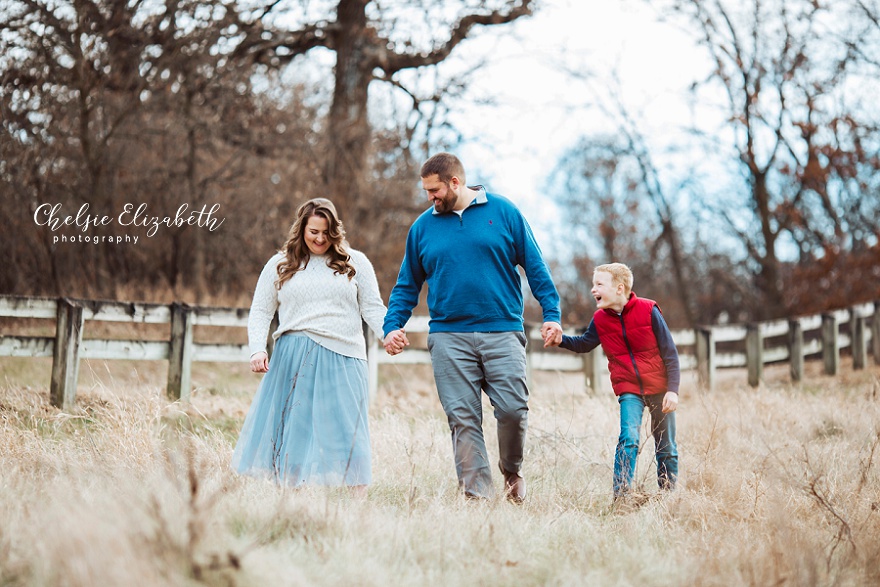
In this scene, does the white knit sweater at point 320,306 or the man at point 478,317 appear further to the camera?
the white knit sweater at point 320,306

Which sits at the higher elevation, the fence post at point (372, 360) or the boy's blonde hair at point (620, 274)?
the boy's blonde hair at point (620, 274)

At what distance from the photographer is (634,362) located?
496 cm

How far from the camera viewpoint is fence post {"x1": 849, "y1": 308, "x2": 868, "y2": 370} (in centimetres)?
1452

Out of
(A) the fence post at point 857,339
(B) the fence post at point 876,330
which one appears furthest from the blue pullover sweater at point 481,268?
(B) the fence post at point 876,330

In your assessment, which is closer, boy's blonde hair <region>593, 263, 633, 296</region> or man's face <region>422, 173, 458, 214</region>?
man's face <region>422, 173, 458, 214</region>

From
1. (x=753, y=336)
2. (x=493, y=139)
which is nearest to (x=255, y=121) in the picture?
(x=493, y=139)

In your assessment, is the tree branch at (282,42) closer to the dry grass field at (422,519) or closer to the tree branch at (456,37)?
the tree branch at (456,37)

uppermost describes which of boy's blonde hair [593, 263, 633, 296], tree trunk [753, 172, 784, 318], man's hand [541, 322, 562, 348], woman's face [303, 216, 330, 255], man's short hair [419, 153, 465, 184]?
tree trunk [753, 172, 784, 318]

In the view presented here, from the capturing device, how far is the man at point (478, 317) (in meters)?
4.73

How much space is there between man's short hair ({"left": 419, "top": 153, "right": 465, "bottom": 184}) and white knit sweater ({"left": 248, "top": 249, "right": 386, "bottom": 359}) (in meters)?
0.75

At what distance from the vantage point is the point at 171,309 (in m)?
8.60

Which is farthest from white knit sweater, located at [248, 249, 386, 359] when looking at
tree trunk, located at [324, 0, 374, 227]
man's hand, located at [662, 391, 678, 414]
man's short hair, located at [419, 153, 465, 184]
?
tree trunk, located at [324, 0, 374, 227]

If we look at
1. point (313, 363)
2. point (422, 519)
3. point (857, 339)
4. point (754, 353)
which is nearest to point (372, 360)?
point (313, 363)

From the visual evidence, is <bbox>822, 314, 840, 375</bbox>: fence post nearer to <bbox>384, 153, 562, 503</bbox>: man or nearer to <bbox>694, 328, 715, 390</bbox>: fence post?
<bbox>694, 328, 715, 390</bbox>: fence post
